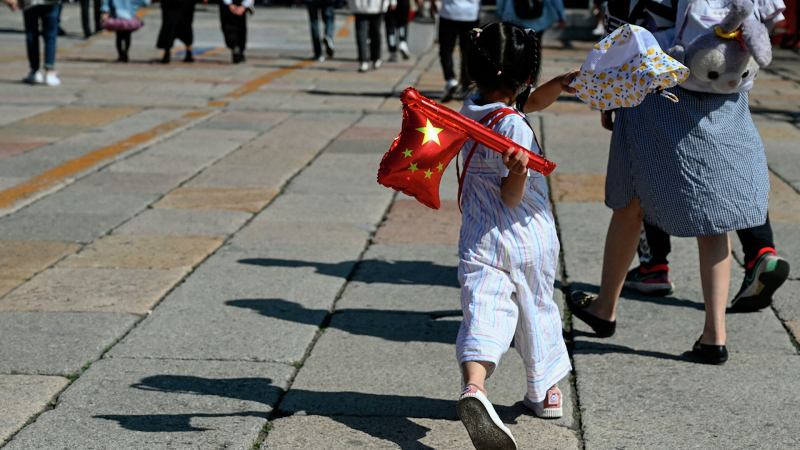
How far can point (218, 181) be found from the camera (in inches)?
249

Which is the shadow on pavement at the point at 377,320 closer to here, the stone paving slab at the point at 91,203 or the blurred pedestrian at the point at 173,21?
the stone paving slab at the point at 91,203

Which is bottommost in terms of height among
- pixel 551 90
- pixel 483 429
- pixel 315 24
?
pixel 483 429

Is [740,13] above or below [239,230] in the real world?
above

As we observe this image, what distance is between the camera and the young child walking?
259cm

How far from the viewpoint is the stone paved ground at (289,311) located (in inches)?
112

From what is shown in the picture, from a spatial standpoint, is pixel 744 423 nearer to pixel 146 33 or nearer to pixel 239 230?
pixel 239 230

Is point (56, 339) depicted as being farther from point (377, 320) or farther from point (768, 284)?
point (768, 284)

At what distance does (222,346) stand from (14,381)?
73cm

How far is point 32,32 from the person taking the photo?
1041cm

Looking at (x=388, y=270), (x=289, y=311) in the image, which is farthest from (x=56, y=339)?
(x=388, y=270)

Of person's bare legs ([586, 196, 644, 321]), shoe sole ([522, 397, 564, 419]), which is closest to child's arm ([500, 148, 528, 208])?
shoe sole ([522, 397, 564, 419])

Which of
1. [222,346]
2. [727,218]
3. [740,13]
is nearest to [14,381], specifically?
[222,346]

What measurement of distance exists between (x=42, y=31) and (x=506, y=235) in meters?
9.20

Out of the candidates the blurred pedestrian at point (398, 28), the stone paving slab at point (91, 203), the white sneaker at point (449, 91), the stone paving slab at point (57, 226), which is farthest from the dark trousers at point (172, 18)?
the stone paving slab at point (57, 226)
